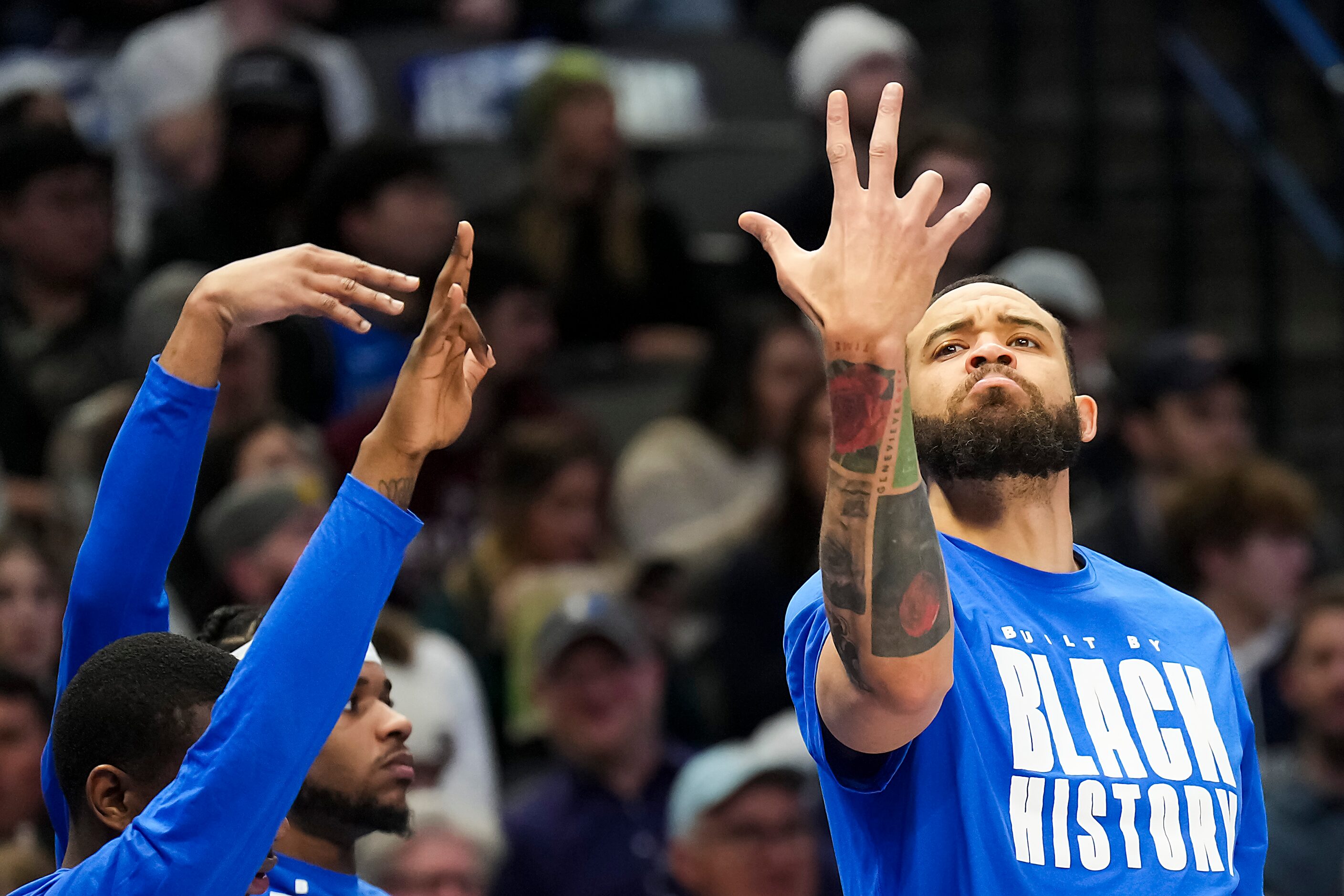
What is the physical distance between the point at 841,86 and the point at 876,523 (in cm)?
474

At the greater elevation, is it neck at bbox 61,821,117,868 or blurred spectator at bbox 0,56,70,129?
blurred spectator at bbox 0,56,70,129

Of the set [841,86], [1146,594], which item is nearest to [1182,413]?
[841,86]

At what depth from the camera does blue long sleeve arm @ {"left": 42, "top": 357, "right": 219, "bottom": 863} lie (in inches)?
106

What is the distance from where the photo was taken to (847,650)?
246cm

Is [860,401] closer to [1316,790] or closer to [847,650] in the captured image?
[847,650]

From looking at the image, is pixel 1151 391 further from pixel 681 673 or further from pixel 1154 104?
pixel 1154 104

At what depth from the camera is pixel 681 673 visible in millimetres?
5711

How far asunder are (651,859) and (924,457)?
2330 millimetres

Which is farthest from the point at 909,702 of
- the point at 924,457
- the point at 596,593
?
the point at 596,593

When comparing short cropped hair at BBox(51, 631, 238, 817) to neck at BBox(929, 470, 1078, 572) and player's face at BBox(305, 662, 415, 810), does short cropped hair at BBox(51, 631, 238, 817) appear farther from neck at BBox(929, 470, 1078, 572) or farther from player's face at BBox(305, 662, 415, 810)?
neck at BBox(929, 470, 1078, 572)

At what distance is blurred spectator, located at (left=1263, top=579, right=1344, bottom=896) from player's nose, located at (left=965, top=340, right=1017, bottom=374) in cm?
246

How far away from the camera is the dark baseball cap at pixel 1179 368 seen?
21.2 feet

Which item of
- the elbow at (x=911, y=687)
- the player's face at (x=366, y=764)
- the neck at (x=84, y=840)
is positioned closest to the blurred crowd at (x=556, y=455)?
the player's face at (x=366, y=764)

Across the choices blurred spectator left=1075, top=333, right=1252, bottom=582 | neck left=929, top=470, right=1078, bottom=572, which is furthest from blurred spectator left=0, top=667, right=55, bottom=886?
blurred spectator left=1075, top=333, right=1252, bottom=582
